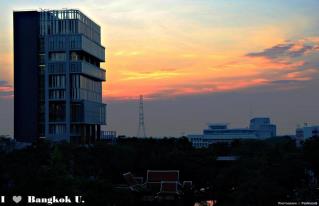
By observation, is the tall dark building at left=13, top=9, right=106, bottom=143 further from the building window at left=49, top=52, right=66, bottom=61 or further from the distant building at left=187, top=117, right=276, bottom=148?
the distant building at left=187, top=117, right=276, bottom=148

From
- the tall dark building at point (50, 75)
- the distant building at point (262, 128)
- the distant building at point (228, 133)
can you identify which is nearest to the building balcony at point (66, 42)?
the tall dark building at point (50, 75)

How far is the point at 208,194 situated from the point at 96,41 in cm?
4401

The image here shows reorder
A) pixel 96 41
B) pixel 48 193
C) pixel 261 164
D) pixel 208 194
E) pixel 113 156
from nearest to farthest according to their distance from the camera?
pixel 48 193 → pixel 261 164 → pixel 208 194 → pixel 113 156 → pixel 96 41

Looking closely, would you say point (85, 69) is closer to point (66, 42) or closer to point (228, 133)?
point (66, 42)

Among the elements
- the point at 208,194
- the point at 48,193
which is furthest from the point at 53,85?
the point at 48,193

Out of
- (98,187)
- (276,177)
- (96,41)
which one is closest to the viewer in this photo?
(98,187)

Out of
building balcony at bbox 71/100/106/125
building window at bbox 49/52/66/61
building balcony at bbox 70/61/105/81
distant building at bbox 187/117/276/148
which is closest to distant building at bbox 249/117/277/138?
distant building at bbox 187/117/276/148

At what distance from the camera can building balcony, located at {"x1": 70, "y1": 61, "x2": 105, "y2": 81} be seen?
77.2 m

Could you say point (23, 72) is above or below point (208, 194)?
above

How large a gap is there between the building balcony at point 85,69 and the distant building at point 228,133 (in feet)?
285

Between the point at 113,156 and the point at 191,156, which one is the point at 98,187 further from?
the point at 191,156

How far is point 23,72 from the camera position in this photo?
76812mm

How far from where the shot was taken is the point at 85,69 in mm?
78688

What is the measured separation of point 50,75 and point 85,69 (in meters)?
5.17
